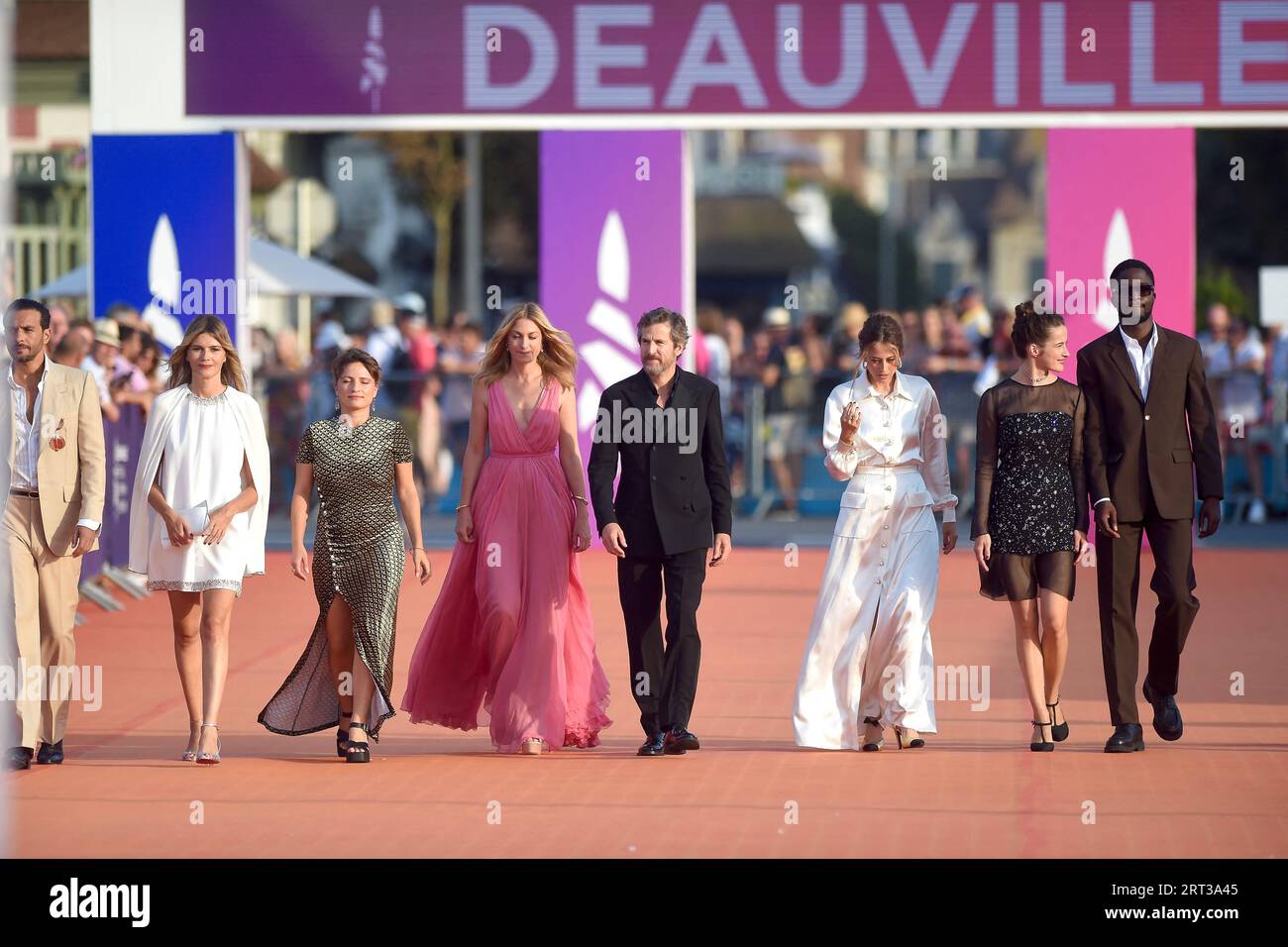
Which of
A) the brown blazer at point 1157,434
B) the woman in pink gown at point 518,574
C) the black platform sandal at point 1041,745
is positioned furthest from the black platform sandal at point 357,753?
the brown blazer at point 1157,434

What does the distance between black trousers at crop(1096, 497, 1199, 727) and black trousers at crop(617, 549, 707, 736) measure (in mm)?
1801

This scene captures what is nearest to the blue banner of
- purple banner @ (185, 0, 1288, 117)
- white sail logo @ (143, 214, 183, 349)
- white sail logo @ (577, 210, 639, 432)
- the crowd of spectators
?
white sail logo @ (143, 214, 183, 349)

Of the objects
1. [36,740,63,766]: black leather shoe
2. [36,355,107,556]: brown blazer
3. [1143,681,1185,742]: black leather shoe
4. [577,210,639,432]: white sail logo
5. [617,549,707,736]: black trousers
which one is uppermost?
[577,210,639,432]: white sail logo

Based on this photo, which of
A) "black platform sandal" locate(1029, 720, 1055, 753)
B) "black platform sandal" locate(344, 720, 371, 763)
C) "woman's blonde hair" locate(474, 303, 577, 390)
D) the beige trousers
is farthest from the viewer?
"woman's blonde hair" locate(474, 303, 577, 390)

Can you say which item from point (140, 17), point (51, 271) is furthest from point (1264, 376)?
point (51, 271)

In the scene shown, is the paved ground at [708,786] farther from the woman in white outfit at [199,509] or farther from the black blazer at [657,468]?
the black blazer at [657,468]

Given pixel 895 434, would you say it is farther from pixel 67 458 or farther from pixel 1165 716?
pixel 67 458

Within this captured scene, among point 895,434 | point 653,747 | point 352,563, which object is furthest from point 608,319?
point 653,747

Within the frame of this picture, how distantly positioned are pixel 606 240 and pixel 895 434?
32.1 ft

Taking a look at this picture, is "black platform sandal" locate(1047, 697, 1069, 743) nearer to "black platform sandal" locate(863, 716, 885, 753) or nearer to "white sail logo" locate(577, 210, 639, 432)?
"black platform sandal" locate(863, 716, 885, 753)

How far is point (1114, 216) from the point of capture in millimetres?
18703

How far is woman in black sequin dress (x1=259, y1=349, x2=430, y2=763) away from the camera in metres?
9.40
